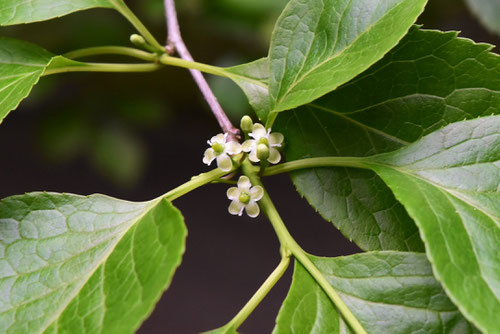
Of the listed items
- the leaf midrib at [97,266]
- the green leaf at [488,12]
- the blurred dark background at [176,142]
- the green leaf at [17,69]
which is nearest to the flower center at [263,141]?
the leaf midrib at [97,266]

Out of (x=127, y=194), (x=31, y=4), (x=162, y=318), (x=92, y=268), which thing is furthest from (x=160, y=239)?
(x=127, y=194)

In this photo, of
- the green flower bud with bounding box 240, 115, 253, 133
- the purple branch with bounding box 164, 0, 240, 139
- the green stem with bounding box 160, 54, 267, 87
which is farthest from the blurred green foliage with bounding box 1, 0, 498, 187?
the green flower bud with bounding box 240, 115, 253, 133

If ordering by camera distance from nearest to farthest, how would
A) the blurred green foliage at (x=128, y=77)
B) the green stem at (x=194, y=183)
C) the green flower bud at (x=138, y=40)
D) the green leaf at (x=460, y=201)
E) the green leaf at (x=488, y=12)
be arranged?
1. the green leaf at (x=460, y=201)
2. the green stem at (x=194, y=183)
3. the green flower bud at (x=138, y=40)
4. the green leaf at (x=488, y=12)
5. the blurred green foliage at (x=128, y=77)

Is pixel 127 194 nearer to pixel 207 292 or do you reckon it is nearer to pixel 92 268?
pixel 207 292

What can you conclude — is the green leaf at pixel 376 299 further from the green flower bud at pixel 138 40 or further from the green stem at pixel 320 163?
the green flower bud at pixel 138 40

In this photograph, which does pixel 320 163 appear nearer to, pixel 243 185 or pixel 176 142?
pixel 243 185

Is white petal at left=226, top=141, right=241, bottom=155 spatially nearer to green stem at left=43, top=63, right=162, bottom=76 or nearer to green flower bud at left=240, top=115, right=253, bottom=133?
green flower bud at left=240, top=115, right=253, bottom=133
